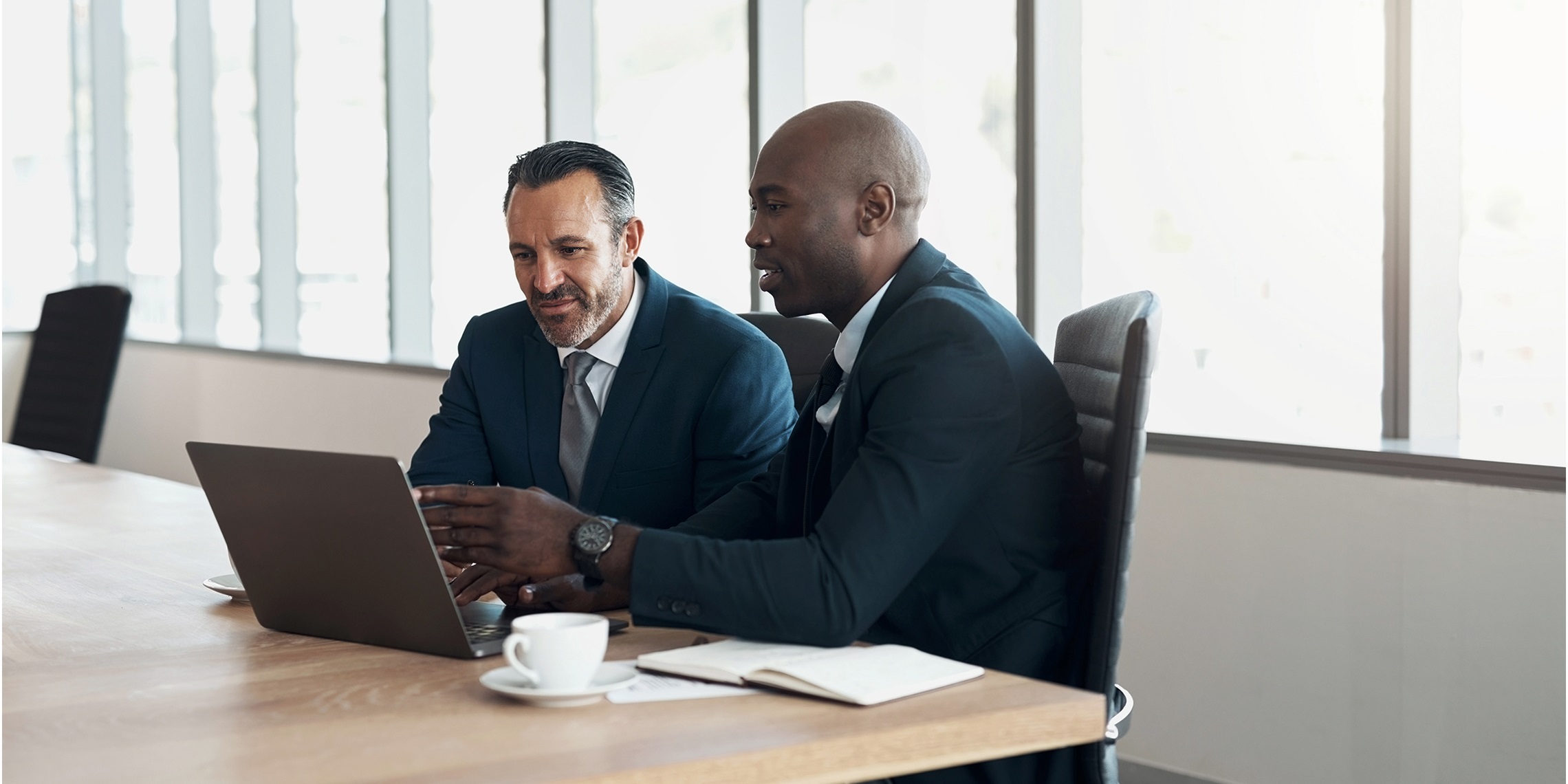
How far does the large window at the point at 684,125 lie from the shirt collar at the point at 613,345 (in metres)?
2.03

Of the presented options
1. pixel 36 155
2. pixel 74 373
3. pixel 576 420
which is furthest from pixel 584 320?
pixel 36 155

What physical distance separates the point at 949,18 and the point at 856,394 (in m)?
2.34

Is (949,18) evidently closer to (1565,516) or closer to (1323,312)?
(1323,312)

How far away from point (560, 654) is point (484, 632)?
12.1 inches

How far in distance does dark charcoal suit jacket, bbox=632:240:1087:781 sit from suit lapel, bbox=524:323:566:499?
604 mm

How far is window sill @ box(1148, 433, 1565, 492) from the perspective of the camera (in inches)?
93.8

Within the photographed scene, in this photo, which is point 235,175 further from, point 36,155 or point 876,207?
point 876,207

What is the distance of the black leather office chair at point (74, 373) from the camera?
4121mm

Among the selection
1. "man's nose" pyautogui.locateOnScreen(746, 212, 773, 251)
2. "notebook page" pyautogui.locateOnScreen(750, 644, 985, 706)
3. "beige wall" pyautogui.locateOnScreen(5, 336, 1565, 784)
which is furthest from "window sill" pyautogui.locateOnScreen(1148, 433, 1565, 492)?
"notebook page" pyautogui.locateOnScreen(750, 644, 985, 706)

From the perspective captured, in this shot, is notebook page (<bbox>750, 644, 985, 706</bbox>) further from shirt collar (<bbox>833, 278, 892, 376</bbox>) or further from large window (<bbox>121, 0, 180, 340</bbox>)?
large window (<bbox>121, 0, 180, 340</bbox>)

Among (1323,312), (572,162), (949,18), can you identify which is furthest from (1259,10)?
(572,162)

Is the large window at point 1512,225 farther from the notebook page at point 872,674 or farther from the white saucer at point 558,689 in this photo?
the white saucer at point 558,689

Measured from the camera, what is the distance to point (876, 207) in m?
1.69

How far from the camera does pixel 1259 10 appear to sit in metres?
3.02
